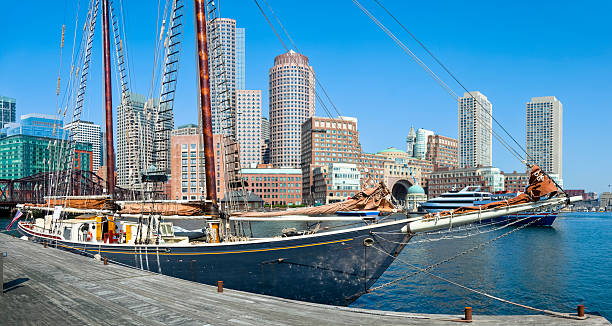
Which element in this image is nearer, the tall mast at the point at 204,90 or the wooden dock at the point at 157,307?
the wooden dock at the point at 157,307

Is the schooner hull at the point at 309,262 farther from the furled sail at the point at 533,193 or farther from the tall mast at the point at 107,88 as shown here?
the tall mast at the point at 107,88

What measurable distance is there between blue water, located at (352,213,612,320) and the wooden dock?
9.84 meters

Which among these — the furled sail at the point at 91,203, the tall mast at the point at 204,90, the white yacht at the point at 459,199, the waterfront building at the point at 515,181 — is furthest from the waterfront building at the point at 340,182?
the tall mast at the point at 204,90

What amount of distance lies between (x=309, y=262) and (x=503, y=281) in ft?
70.1

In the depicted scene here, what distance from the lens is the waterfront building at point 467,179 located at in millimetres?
168875

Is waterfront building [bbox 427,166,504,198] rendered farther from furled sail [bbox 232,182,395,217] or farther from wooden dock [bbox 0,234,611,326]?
wooden dock [bbox 0,234,611,326]

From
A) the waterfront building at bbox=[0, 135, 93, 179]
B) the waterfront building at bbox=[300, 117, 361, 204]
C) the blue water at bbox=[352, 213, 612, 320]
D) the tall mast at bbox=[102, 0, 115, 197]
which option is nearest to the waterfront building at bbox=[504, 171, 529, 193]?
the waterfront building at bbox=[300, 117, 361, 204]

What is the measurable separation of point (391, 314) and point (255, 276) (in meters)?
5.44

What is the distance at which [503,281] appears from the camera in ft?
97.9

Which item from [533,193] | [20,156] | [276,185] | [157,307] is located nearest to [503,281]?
[533,193]

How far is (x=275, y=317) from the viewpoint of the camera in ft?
39.0

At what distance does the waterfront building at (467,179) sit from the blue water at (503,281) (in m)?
117

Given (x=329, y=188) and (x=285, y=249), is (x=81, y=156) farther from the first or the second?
(x=285, y=249)

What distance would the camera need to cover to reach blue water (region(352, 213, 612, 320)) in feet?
75.3
